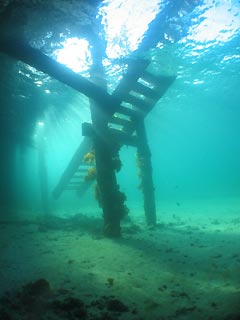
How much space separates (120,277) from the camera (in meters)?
5.99

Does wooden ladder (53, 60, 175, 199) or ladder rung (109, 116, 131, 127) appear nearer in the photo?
wooden ladder (53, 60, 175, 199)

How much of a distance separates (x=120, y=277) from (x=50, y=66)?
18.4ft

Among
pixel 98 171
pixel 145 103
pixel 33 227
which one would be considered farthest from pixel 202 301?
pixel 33 227

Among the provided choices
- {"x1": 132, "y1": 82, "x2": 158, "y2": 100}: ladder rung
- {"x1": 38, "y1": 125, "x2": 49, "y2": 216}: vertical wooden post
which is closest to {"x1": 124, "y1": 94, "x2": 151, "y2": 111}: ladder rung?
{"x1": 132, "y1": 82, "x2": 158, "y2": 100}: ladder rung

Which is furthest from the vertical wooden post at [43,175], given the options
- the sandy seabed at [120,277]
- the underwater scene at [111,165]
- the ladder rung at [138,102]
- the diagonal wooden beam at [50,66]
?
the diagonal wooden beam at [50,66]

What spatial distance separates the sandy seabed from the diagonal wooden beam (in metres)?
4.53

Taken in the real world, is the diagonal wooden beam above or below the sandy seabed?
above

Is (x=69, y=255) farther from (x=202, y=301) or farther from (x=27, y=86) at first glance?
(x=27, y=86)

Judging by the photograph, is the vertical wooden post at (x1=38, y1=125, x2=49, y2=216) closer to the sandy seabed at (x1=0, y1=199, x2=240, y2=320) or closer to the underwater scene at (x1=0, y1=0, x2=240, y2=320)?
the underwater scene at (x1=0, y1=0, x2=240, y2=320)

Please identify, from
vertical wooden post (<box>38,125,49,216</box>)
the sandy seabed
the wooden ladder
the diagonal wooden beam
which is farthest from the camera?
vertical wooden post (<box>38,125,49,216</box>)

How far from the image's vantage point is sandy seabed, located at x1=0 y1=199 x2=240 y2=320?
171 inches

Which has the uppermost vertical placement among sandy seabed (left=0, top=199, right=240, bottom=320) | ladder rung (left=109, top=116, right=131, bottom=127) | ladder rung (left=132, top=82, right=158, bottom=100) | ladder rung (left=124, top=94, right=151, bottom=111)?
ladder rung (left=132, top=82, right=158, bottom=100)

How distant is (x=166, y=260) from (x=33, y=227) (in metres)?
7.03

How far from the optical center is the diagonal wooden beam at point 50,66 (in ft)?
23.9
